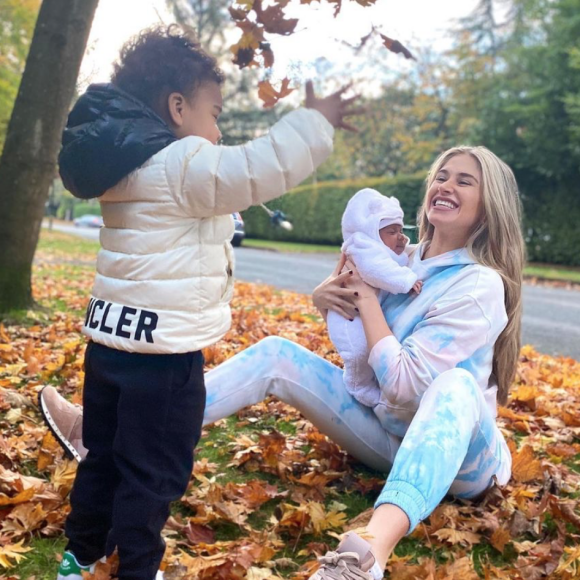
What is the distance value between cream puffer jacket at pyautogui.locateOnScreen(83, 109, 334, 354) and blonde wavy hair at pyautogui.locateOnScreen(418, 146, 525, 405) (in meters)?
0.91

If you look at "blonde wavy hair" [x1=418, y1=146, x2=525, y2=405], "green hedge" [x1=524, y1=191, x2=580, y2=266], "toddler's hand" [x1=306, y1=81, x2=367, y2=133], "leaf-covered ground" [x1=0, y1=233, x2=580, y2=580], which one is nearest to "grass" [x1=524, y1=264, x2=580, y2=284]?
"green hedge" [x1=524, y1=191, x2=580, y2=266]

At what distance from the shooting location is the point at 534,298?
10609 mm

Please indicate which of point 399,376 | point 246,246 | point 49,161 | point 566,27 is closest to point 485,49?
point 566,27

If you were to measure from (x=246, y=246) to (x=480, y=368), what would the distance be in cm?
2026

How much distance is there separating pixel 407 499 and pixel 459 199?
112 cm

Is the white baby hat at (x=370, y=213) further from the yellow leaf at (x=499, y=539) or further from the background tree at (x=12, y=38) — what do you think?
the background tree at (x=12, y=38)

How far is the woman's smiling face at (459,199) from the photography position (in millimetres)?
2311

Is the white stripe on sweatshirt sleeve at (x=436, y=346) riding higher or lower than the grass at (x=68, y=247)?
higher

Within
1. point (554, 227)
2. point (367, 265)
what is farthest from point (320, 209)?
point (367, 265)

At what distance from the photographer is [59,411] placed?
2.35m

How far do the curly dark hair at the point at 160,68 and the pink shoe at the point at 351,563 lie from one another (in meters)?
1.23

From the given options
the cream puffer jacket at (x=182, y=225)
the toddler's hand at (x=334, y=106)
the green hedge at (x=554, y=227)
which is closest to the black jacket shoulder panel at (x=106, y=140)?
the cream puffer jacket at (x=182, y=225)

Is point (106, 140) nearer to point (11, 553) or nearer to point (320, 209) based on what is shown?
point (11, 553)

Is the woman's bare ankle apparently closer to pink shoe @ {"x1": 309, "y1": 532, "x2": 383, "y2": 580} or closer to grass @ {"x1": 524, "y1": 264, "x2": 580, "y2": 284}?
pink shoe @ {"x1": 309, "y1": 532, "x2": 383, "y2": 580}
